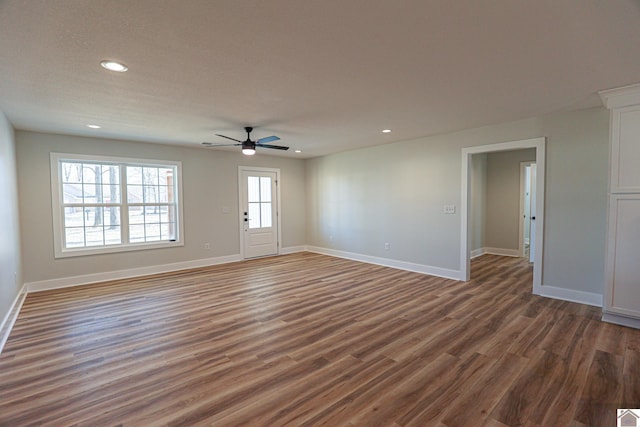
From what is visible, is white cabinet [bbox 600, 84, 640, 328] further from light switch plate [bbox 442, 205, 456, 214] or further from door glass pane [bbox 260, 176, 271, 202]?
door glass pane [bbox 260, 176, 271, 202]

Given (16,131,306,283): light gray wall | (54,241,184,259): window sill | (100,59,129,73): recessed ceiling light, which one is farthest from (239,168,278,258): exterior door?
(100,59,129,73): recessed ceiling light

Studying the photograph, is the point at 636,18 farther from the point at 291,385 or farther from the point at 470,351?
the point at 291,385

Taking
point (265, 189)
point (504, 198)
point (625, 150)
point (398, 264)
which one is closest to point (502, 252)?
point (504, 198)

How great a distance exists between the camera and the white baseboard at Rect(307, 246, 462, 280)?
5.29 metres

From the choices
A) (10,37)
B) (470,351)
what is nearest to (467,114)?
(470,351)

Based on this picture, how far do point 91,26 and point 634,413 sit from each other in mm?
4201

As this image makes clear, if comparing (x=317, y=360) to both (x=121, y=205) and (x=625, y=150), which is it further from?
Answer: (x=121, y=205)

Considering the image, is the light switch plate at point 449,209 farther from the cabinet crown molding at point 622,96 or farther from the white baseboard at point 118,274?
the white baseboard at point 118,274

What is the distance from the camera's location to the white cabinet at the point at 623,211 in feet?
10.4

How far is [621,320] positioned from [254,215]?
6406mm

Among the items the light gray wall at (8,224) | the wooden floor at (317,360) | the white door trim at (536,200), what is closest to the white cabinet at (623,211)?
the wooden floor at (317,360)

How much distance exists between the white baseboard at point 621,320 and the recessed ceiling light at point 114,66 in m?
5.35

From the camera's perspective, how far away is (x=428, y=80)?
288cm

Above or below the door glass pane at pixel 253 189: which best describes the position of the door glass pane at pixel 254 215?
below
